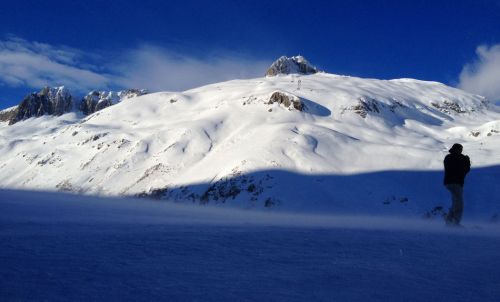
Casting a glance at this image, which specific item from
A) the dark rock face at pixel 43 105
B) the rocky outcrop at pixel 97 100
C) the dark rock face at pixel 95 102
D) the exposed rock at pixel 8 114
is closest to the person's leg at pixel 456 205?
the rocky outcrop at pixel 97 100

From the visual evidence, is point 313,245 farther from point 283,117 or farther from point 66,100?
point 66,100

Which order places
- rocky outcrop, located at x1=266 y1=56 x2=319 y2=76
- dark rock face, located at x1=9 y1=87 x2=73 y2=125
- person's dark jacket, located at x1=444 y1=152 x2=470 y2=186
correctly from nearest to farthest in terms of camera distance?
1. person's dark jacket, located at x1=444 y1=152 x2=470 y2=186
2. rocky outcrop, located at x1=266 y1=56 x2=319 y2=76
3. dark rock face, located at x1=9 y1=87 x2=73 y2=125

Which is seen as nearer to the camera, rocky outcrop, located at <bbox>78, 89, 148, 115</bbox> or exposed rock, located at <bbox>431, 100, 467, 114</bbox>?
exposed rock, located at <bbox>431, 100, 467, 114</bbox>

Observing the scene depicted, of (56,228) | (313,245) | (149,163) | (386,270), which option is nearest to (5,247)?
(56,228)

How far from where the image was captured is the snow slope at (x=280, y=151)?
2564 cm

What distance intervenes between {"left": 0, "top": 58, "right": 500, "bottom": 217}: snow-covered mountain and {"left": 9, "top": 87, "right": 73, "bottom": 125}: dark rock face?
9448 cm

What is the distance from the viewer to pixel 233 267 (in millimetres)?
4324

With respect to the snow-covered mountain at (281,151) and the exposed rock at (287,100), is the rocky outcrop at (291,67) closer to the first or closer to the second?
the snow-covered mountain at (281,151)

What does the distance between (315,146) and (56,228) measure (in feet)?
91.1

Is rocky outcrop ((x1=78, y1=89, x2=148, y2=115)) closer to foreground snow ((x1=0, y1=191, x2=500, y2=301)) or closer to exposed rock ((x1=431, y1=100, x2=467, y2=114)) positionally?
exposed rock ((x1=431, y1=100, x2=467, y2=114))

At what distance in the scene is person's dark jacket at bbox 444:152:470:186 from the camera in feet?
35.8

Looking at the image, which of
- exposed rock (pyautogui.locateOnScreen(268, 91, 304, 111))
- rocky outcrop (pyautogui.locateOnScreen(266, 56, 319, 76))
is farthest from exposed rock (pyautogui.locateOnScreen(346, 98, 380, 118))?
rocky outcrop (pyautogui.locateOnScreen(266, 56, 319, 76))

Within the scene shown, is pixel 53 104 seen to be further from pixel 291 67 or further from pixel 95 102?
pixel 291 67

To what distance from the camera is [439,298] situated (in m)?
3.61
